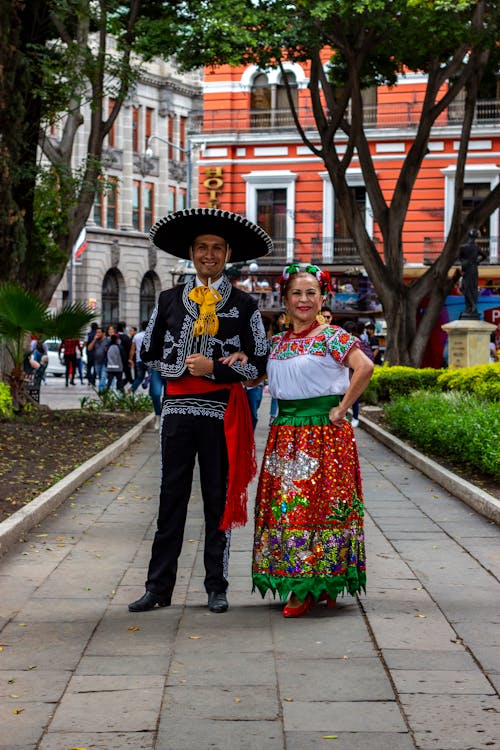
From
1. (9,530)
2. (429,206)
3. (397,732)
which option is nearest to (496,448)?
(9,530)

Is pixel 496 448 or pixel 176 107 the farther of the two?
pixel 176 107

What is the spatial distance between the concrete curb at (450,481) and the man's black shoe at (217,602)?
12.4 feet

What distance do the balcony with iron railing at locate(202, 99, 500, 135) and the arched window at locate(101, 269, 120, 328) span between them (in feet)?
55.7

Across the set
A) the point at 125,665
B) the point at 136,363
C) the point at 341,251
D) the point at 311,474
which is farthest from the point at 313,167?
the point at 125,665

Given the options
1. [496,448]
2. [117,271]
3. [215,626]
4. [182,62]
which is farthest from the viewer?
[117,271]

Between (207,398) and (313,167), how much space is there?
3631 centimetres

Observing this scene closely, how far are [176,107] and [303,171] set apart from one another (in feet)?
72.5

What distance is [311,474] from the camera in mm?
6480

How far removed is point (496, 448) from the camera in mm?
11547

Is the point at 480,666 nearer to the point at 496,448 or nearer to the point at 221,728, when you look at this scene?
the point at 221,728

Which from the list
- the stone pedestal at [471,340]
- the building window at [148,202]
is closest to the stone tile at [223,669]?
the stone pedestal at [471,340]

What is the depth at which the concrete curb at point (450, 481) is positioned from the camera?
1015 centimetres

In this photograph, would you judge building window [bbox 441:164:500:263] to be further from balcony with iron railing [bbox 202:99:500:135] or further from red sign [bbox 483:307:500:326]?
red sign [bbox 483:307:500:326]

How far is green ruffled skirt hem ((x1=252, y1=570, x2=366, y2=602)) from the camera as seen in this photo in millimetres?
6387
